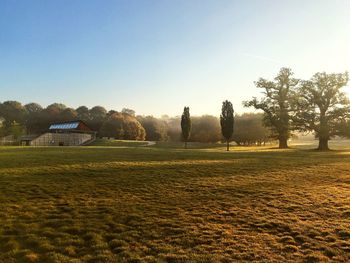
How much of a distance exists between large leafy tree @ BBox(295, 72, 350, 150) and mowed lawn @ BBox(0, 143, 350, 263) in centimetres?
3015

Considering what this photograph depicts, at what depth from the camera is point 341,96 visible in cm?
4931

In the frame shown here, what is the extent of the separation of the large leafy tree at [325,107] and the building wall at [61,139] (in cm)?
5042

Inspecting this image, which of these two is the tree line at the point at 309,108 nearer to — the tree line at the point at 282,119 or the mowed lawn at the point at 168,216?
the tree line at the point at 282,119

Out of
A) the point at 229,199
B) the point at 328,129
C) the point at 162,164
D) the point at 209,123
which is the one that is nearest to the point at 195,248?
the point at 229,199

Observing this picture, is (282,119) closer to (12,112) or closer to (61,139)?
(61,139)

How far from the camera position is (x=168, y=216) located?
12422 millimetres

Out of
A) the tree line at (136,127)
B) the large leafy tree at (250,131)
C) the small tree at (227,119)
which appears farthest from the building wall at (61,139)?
the large leafy tree at (250,131)

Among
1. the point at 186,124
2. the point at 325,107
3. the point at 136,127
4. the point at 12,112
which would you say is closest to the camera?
the point at 325,107

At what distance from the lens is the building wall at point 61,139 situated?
246 feet

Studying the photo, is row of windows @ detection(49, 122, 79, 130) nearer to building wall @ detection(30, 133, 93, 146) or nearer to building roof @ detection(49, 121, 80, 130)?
building roof @ detection(49, 121, 80, 130)

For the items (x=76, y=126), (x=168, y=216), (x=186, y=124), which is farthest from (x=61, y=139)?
(x=168, y=216)

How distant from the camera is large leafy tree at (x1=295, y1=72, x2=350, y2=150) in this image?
4862cm

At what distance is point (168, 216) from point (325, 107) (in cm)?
4423

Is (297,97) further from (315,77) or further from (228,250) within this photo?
(228,250)
